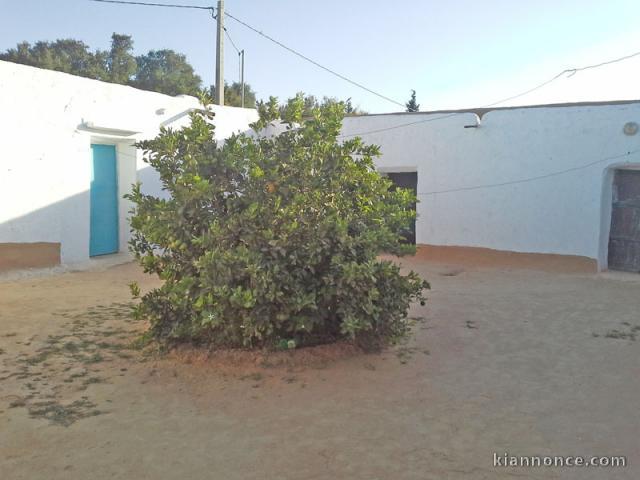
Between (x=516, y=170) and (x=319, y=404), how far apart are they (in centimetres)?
795

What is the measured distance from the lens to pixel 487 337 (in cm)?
554

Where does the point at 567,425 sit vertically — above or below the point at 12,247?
below

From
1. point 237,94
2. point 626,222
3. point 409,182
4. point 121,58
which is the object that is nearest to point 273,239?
point 626,222

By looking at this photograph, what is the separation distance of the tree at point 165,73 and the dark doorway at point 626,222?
35467 mm

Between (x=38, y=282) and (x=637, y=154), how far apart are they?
9177 mm

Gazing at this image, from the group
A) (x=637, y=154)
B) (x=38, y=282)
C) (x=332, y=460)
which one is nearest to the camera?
(x=332, y=460)

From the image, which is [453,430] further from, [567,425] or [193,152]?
[193,152]

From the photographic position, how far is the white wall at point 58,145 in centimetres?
805

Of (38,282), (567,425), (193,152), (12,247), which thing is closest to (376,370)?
(567,425)

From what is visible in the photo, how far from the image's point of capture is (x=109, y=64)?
44.3 meters

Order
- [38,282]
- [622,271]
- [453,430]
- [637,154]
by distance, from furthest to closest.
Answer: [622,271] → [637,154] → [38,282] → [453,430]

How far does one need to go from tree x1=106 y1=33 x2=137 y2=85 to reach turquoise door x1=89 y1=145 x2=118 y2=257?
36.0m

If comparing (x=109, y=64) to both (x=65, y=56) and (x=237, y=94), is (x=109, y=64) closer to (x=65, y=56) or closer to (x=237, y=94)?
(x=65, y=56)

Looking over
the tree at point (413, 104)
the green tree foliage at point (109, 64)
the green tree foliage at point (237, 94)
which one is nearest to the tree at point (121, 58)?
the green tree foliage at point (109, 64)
